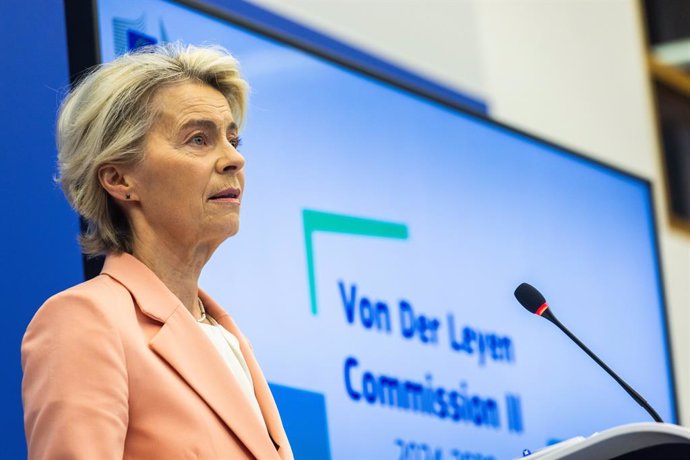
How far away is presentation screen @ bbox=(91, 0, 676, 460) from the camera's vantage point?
2828 millimetres

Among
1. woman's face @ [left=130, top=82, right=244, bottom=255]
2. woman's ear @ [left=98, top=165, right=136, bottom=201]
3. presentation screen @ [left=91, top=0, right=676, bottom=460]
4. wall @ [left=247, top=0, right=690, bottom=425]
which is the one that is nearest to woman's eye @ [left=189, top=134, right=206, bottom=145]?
woman's face @ [left=130, top=82, right=244, bottom=255]

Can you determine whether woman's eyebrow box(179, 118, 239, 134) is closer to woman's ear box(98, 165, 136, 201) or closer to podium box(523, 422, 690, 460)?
woman's ear box(98, 165, 136, 201)

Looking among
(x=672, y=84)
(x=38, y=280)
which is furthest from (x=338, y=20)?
(x=672, y=84)

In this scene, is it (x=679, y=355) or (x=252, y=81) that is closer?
(x=252, y=81)

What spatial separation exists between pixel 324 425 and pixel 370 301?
0.39m

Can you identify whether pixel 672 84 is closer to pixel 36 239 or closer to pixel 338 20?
pixel 338 20

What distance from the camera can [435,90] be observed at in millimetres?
4406

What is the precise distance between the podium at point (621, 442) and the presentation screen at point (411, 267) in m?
1.16

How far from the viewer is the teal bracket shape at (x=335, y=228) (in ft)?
9.70

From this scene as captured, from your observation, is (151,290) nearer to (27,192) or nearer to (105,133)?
(105,133)

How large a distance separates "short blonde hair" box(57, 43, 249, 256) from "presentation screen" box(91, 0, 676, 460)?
440 mm

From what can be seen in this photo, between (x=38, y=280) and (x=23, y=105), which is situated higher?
(x=23, y=105)

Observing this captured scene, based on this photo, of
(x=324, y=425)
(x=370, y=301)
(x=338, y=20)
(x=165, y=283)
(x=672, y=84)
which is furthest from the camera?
(x=672, y=84)

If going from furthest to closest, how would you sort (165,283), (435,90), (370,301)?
(435,90) → (370,301) → (165,283)
